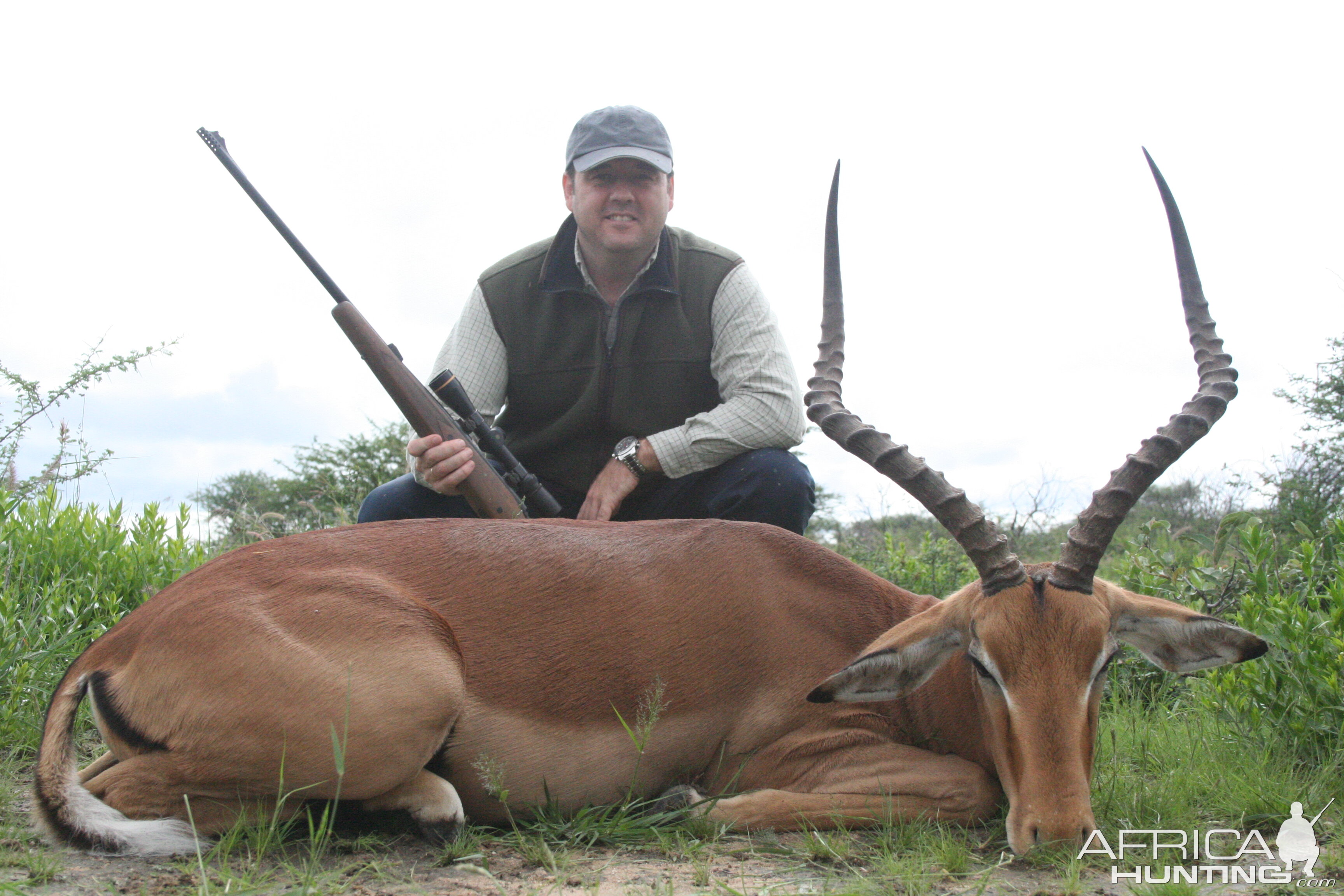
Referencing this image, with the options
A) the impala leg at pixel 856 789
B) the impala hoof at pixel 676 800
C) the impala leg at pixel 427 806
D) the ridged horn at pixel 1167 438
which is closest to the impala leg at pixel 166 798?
the impala leg at pixel 427 806

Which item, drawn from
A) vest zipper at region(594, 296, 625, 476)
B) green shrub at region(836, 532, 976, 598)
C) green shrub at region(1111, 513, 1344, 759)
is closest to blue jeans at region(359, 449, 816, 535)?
vest zipper at region(594, 296, 625, 476)

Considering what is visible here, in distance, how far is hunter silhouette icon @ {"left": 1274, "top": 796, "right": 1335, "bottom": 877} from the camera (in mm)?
3152

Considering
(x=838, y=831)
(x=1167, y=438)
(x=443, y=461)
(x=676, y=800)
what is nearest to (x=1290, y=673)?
(x=1167, y=438)

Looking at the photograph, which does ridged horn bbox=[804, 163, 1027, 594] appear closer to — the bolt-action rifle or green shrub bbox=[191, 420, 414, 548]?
the bolt-action rifle

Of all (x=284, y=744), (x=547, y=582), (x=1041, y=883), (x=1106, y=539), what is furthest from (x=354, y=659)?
(x=1106, y=539)

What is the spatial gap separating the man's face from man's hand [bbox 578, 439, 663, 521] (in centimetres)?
115

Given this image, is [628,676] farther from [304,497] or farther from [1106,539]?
[304,497]

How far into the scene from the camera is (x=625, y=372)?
19.2ft

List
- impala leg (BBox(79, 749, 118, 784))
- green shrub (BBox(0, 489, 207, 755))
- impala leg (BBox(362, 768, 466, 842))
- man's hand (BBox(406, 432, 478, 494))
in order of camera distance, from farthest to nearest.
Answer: man's hand (BBox(406, 432, 478, 494)) < green shrub (BBox(0, 489, 207, 755)) < impala leg (BBox(79, 749, 118, 784)) < impala leg (BBox(362, 768, 466, 842))

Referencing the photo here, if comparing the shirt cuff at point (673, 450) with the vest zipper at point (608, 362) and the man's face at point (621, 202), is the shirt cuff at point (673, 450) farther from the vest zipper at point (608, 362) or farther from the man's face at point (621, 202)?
the man's face at point (621, 202)

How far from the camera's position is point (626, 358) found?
230 inches

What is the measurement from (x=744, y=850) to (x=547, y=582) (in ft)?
3.59

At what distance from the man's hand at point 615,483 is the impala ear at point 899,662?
1.96 metres

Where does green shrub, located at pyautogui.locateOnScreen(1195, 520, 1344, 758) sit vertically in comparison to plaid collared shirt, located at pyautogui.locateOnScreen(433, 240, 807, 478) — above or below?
below
